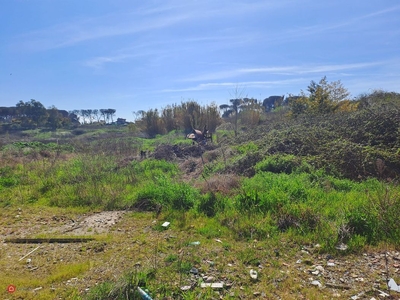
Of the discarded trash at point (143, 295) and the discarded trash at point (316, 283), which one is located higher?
the discarded trash at point (143, 295)

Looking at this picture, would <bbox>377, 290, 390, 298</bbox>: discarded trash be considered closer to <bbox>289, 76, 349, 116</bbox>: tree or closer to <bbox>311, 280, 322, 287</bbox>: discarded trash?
<bbox>311, 280, 322, 287</bbox>: discarded trash

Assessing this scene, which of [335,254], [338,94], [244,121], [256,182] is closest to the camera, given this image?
[335,254]

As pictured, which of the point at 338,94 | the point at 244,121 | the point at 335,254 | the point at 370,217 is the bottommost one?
the point at 335,254

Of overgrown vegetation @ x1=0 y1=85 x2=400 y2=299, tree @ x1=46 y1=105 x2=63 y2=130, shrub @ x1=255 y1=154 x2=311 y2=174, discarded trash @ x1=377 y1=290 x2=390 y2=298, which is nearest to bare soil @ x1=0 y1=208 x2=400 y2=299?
discarded trash @ x1=377 y1=290 x2=390 y2=298

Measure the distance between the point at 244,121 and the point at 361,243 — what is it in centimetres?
2007

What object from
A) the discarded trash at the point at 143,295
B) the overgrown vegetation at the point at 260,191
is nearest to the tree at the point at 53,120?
the overgrown vegetation at the point at 260,191

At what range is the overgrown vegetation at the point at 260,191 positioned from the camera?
3.76m

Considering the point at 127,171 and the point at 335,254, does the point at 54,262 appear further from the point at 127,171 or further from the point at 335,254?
the point at 127,171

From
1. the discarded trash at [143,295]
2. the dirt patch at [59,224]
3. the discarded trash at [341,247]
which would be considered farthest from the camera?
the dirt patch at [59,224]

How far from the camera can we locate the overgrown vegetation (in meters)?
3.76

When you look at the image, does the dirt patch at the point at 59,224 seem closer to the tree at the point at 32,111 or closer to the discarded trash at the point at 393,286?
the discarded trash at the point at 393,286

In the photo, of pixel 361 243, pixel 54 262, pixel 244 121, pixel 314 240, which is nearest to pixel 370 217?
pixel 361 243

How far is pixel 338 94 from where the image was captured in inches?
725

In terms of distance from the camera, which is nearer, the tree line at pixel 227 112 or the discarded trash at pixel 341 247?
the discarded trash at pixel 341 247
